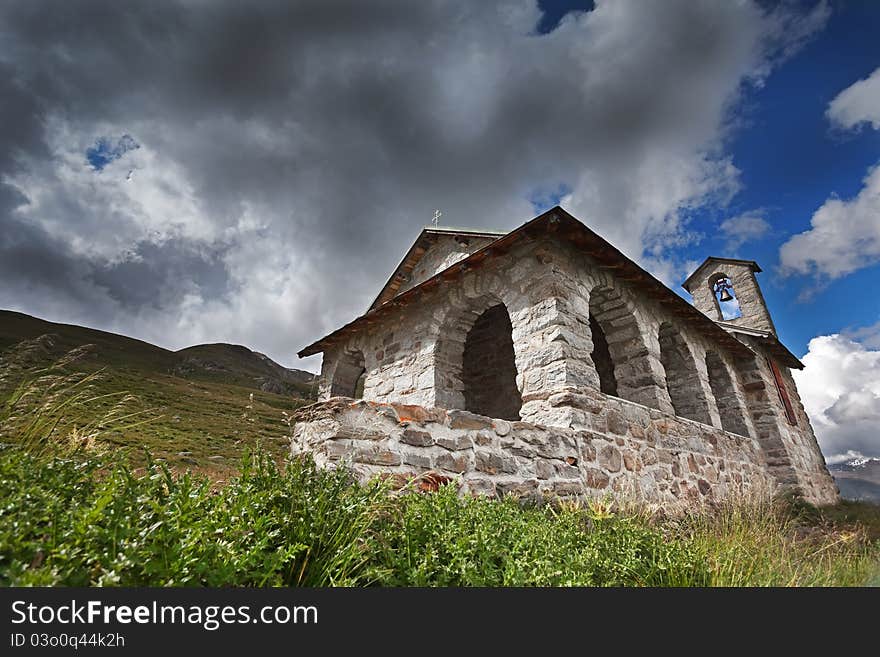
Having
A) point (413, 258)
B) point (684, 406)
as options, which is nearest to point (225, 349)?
point (413, 258)

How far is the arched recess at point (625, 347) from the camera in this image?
20.2 ft

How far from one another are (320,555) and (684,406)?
7.15 metres

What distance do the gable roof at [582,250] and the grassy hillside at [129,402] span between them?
221 centimetres

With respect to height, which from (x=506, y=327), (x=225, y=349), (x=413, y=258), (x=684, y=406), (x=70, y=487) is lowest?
(x=70, y=487)

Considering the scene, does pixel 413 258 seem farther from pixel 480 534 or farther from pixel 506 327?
pixel 480 534

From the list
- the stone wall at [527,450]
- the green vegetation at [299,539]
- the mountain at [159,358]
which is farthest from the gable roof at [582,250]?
the mountain at [159,358]

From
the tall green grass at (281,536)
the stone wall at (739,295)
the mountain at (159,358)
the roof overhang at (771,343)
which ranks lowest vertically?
the tall green grass at (281,536)

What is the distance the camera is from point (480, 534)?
7.51 feet

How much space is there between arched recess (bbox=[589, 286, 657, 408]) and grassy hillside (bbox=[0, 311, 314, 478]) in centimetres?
452

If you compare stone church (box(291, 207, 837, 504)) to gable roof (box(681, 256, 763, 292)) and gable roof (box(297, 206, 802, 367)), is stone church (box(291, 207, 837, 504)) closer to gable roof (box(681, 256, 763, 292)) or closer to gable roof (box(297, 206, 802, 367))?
gable roof (box(297, 206, 802, 367))

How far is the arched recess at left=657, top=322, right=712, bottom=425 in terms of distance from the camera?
7285 mm

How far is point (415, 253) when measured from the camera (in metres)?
8.94

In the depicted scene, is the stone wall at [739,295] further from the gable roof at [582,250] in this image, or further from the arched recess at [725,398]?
the gable roof at [582,250]

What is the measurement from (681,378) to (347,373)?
239 inches
